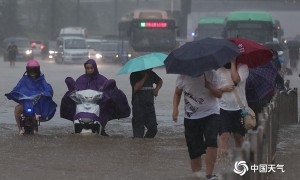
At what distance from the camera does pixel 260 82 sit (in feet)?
44.3

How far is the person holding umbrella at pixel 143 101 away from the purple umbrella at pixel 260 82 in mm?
2085

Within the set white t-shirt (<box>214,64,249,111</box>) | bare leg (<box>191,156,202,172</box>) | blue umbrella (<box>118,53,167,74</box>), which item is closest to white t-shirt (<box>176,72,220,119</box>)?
bare leg (<box>191,156,202,172</box>)

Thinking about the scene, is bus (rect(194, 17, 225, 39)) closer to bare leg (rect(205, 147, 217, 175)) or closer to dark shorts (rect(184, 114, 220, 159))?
dark shorts (rect(184, 114, 220, 159))

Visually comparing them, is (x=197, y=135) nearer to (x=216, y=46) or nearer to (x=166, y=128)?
(x=216, y=46)

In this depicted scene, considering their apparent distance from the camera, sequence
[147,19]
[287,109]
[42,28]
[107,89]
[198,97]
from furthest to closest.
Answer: [42,28] < [147,19] < [287,109] < [107,89] < [198,97]

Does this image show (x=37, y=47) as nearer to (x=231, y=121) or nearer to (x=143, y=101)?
(x=143, y=101)

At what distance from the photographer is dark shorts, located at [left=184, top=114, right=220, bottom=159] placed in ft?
34.7

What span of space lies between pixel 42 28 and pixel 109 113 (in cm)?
8955

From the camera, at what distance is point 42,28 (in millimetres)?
104000

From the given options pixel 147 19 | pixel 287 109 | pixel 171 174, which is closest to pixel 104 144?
pixel 171 174

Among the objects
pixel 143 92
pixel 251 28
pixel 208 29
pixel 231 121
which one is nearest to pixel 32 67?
pixel 143 92

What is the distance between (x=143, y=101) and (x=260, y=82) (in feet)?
7.56

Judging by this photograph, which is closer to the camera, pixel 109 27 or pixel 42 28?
pixel 42 28

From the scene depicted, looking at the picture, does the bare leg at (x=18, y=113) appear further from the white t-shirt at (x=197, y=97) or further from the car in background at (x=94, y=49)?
the car in background at (x=94, y=49)
